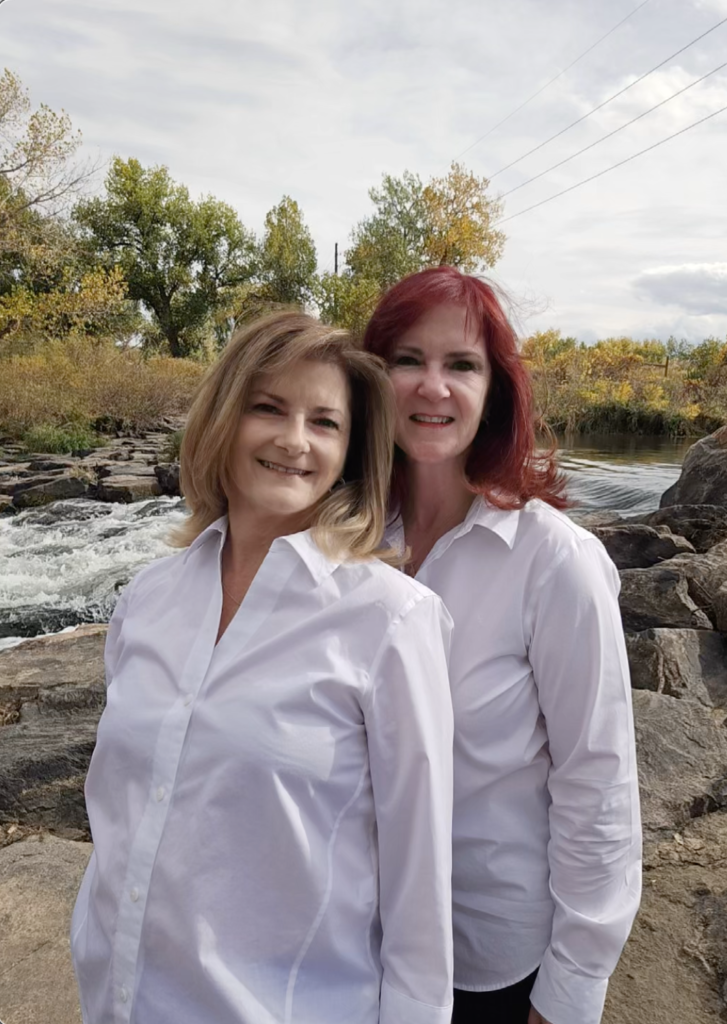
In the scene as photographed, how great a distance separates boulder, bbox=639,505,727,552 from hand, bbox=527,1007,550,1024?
490cm

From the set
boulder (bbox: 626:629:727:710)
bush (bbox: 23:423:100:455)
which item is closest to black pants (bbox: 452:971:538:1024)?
boulder (bbox: 626:629:727:710)

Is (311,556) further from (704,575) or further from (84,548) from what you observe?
(84,548)

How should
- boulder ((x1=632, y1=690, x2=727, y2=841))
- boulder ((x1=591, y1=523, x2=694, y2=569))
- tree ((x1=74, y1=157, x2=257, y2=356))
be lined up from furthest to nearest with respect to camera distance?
tree ((x1=74, y1=157, x2=257, y2=356))
boulder ((x1=591, y1=523, x2=694, y2=569))
boulder ((x1=632, y1=690, x2=727, y2=841))

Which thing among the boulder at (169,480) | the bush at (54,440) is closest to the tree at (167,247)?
the bush at (54,440)

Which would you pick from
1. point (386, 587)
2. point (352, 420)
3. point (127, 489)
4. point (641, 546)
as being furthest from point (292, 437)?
point (127, 489)

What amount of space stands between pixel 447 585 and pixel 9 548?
7.26 meters

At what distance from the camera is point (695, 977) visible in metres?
1.65

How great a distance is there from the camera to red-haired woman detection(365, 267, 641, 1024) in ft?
3.40

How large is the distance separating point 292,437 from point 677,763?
5.93ft

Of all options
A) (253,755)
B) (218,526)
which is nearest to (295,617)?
(253,755)

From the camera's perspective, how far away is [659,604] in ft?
12.0

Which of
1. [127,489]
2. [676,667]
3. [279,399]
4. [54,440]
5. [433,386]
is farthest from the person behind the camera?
[54,440]

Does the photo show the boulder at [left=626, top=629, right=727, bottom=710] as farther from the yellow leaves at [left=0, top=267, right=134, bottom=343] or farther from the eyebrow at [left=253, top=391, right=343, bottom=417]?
the yellow leaves at [left=0, top=267, right=134, bottom=343]

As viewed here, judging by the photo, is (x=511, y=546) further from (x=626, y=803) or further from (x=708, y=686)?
(x=708, y=686)
